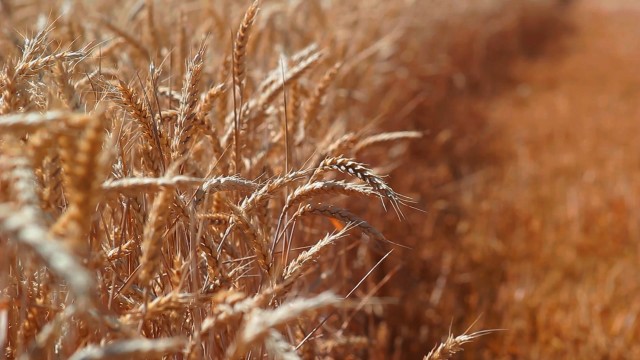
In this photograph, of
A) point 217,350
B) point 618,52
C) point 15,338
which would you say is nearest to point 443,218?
point 217,350

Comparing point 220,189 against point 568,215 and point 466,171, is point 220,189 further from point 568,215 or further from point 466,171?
point 466,171

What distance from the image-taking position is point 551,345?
6.37 ft

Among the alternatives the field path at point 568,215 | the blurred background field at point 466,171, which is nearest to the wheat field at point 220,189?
the blurred background field at point 466,171

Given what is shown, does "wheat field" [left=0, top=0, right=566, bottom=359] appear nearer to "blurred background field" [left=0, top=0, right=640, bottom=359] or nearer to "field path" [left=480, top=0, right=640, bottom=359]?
"blurred background field" [left=0, top=0, right=640, bottom=359]

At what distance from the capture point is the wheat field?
0.57m

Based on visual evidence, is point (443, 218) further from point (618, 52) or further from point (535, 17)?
point (535, 17)

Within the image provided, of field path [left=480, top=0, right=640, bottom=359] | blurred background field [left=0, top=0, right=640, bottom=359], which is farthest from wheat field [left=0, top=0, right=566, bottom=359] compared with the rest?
field path [left=480, top=0, right=640, bottom=359]

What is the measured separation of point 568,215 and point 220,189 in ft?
8.21

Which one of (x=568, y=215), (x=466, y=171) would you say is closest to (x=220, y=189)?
(x=568, y=215)

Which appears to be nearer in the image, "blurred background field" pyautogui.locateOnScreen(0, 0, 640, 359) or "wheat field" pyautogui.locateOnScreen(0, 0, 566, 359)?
"wheat field" pyautogui.locateOnScreen(0, 0, 566, 359)

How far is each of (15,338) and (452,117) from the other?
11.4ft

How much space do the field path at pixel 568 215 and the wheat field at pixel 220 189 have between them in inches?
8.4

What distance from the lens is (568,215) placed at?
2.99m

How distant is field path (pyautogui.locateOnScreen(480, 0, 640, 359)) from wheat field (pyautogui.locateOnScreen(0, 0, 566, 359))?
0.21 metres
